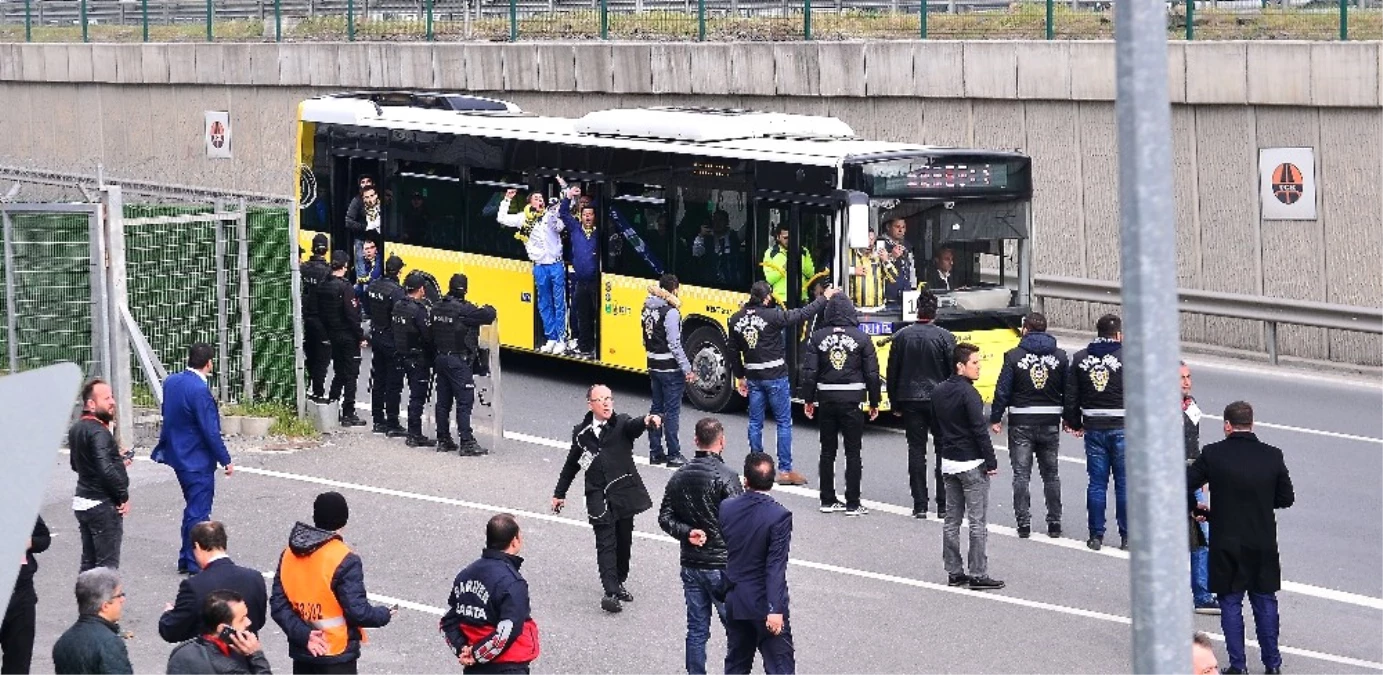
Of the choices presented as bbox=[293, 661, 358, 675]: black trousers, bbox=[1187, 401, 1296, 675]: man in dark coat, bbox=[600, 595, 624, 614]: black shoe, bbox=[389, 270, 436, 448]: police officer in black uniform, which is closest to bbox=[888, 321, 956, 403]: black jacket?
bbox=[600, 595, 624, 614]: black shoe

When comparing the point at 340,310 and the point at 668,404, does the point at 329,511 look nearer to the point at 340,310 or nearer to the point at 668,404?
the point at 668,404

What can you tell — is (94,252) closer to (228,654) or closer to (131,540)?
(131,540)

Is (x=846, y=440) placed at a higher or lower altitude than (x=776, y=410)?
lower

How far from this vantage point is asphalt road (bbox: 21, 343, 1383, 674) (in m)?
13.3

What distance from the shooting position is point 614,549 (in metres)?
14.0

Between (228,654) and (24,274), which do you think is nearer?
(228,654)

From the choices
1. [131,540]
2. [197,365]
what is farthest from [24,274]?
[197,365]

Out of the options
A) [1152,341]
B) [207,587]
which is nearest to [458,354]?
[207,587]

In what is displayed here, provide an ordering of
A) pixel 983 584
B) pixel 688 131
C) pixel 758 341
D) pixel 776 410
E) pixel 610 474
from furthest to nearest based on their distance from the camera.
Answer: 1. pixel 688 131
2. pixel 776 410
3. pixel 758 341
4. pixel 983 584
5. pixel 610 474

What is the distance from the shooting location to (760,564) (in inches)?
448

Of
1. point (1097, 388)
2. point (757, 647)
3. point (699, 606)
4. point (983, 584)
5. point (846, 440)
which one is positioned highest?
point (1097, 388)

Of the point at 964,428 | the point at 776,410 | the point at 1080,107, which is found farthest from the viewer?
the point at 1080,107

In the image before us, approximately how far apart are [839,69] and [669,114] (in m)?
7.16

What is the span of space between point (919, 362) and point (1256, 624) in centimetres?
443
